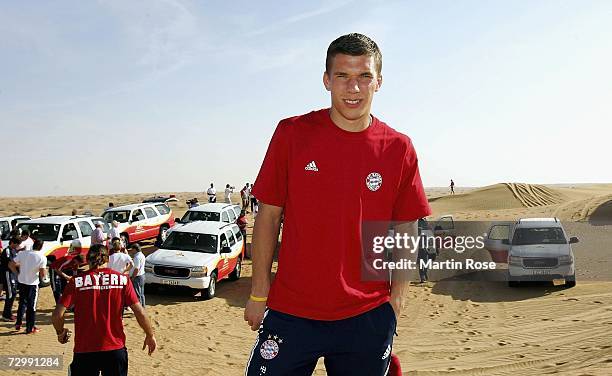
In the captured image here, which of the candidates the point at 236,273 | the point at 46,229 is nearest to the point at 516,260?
the point at 236,273

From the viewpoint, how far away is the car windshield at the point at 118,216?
20.4 metres

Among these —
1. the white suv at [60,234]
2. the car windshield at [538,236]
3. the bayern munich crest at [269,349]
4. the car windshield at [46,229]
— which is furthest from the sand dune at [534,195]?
the bayern munich crest at [269,349]

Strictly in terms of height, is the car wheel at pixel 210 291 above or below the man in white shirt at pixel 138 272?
below

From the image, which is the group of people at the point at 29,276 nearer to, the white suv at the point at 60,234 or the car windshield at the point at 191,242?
the car windshield at the point at 191,242

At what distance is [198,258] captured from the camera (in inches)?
533

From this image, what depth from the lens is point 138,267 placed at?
36.2ft

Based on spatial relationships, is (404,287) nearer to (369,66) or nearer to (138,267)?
(369,66)

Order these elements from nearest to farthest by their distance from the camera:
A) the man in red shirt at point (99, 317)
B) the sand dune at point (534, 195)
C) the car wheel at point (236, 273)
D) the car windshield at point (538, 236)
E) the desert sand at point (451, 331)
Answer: the man in red shirt at point (99, 317) < the desert sand at point (451, 331) < the car windshield at point (538, 236) < the car wheel at point (236, 273) < the sand dune at point (534, 195)

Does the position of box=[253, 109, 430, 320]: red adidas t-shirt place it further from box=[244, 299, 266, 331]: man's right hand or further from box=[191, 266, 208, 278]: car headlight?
box=[191, 266, 208, 278]: car headlight

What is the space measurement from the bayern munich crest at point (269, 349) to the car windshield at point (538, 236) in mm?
13271

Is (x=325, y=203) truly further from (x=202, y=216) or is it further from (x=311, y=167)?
(x=202, y=216)

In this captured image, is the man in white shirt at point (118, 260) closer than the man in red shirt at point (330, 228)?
No

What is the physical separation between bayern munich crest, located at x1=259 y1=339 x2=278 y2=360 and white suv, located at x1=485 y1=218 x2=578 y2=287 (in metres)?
13.0

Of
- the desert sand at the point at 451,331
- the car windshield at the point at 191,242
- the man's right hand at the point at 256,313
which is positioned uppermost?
the man's right hand at the point at 256,313
